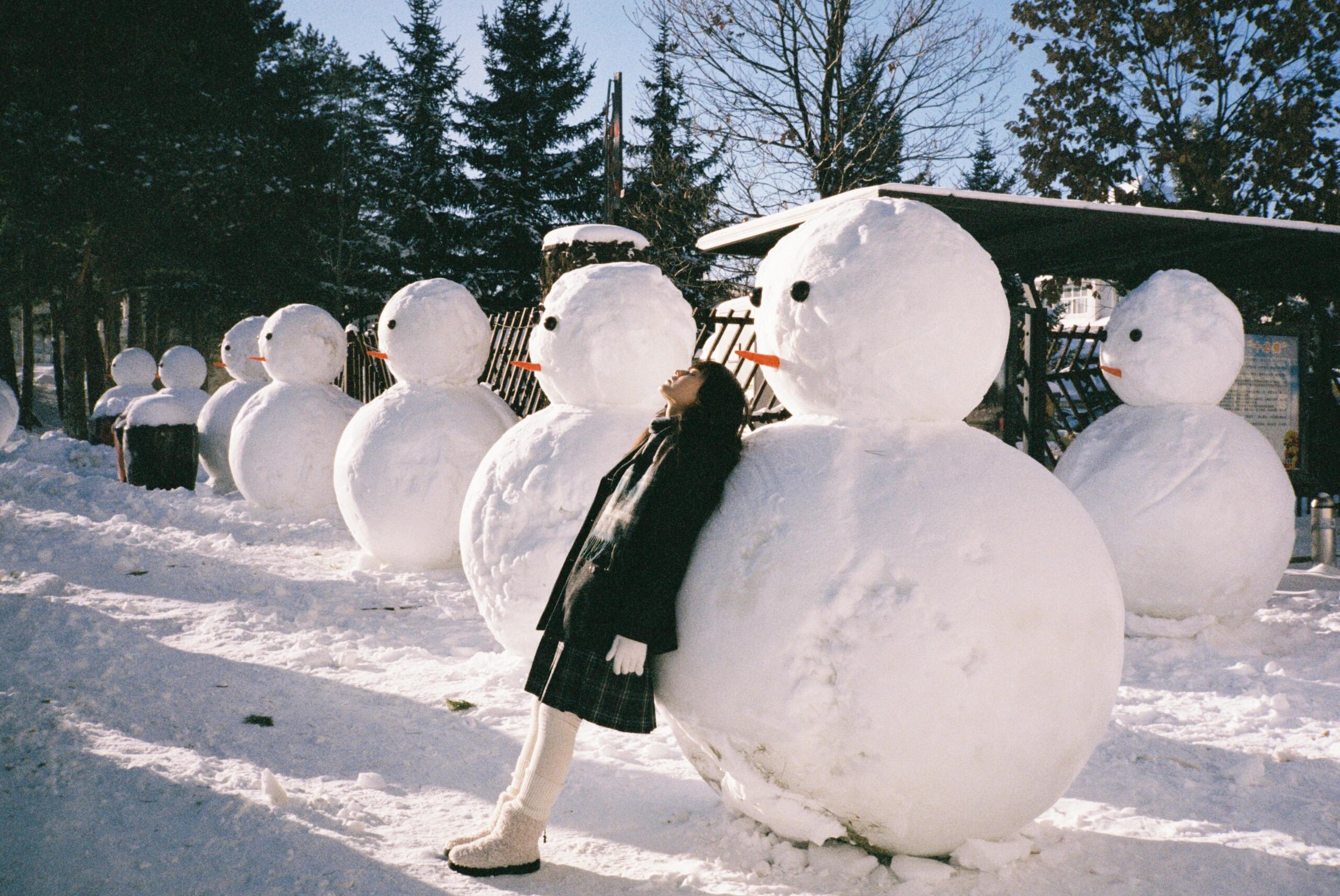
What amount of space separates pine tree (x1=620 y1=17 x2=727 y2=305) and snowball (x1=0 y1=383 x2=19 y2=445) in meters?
6.89

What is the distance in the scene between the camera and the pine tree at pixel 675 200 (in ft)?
44.1

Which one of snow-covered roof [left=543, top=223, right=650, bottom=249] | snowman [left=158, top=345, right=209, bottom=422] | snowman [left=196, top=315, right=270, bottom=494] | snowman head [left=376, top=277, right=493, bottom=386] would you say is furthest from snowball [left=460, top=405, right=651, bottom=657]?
snowman [left=158, top=345, right=209, bottom=422]

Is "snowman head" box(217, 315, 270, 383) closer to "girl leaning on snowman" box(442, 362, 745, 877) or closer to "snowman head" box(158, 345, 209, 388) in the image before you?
"snowman head" box(158, 345, 209, 388)

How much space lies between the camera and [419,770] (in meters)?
3.31

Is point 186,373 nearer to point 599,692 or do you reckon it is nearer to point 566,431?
point 566,431

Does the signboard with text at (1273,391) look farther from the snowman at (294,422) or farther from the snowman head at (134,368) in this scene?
the snowman head at (134,368)

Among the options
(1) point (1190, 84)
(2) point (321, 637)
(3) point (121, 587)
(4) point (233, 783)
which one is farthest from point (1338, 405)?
(3) point (121, 587)

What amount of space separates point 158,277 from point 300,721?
81.2 feet

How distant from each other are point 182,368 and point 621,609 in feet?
40.1

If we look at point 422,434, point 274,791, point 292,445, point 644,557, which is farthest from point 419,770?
point 292,445

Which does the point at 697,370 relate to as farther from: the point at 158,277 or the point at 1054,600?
the point at 158,277

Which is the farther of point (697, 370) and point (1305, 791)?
point (1305, 791)

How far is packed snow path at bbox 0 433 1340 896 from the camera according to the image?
2.51 metres

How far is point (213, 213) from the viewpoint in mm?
19031
